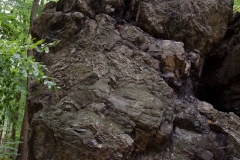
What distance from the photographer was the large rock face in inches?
160

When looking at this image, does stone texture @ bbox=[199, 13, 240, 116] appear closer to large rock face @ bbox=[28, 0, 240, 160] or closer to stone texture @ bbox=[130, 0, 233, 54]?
stone texture @ bbox=[130, 0, 233, 54]

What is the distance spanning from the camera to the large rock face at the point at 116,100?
4.06m

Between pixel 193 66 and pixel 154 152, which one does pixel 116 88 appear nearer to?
pixel 154 152

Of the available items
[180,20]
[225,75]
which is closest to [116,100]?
[180,20]

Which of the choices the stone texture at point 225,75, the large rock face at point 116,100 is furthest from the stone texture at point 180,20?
the stone texture at point 225,75

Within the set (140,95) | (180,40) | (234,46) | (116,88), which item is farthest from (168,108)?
(234,46)

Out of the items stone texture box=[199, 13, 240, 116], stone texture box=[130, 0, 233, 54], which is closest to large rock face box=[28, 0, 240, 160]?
stone texture box=[130, 0, 233, 54]

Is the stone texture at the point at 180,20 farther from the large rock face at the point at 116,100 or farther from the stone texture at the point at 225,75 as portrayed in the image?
the stone texture at the point at 225,75

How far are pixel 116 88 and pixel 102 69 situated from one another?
0.49 m

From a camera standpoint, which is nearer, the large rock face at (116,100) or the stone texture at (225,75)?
the large rock face at (116,100)

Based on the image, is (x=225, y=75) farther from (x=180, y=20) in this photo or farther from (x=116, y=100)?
(x=116, y=100)

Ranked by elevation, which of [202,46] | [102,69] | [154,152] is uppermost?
[202,46]

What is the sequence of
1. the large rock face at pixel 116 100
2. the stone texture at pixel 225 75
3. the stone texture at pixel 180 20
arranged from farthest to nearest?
1. the stone texture at pixel 225 75
2. the stone texture at pixel 180 20
3. the large rock face at pixel 116 100

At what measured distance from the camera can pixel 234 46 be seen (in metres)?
6.75
